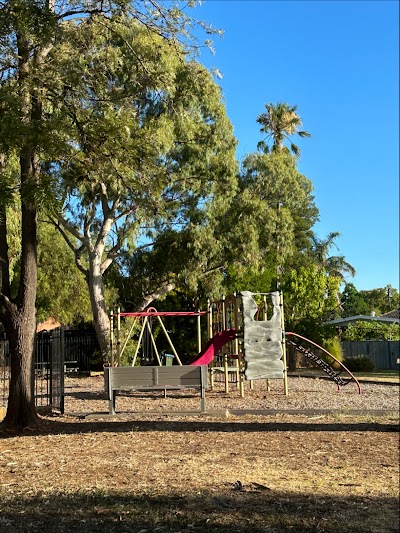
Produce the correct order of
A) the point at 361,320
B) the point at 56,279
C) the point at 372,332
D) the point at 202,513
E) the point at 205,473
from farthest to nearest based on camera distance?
the point at 361,320
the point at 372,332
the point at 56,279
the point at 205,473
the point at 202,513

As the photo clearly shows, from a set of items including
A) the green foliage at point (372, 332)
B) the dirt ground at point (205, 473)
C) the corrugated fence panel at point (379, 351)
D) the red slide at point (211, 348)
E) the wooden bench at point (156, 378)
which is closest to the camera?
the dirt ground at point (205, 473)

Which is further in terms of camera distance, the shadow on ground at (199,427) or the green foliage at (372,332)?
the green foliage at (372,332)

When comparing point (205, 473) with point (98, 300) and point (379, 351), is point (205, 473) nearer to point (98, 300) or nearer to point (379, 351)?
point (98, 300)

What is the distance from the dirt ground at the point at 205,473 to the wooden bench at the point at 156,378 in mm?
574

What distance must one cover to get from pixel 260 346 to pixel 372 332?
29.5m

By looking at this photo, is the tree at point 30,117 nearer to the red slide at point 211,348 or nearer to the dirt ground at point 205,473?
the dirt ground at point 205,473

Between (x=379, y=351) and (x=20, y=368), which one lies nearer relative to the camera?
(x=20, y=368)

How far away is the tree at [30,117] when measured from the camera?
352 inches

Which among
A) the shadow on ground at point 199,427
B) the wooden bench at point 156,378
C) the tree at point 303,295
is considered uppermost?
the tree at point 303,295

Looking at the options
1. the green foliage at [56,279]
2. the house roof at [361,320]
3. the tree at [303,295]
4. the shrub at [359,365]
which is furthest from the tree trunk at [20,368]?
the house roof at [361,320]

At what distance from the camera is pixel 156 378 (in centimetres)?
1223

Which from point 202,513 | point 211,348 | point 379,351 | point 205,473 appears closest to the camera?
point 202,513

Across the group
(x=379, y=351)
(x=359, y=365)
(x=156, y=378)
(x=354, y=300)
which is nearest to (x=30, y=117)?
(x=156, y=378)

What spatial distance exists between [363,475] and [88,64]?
8178 mm
